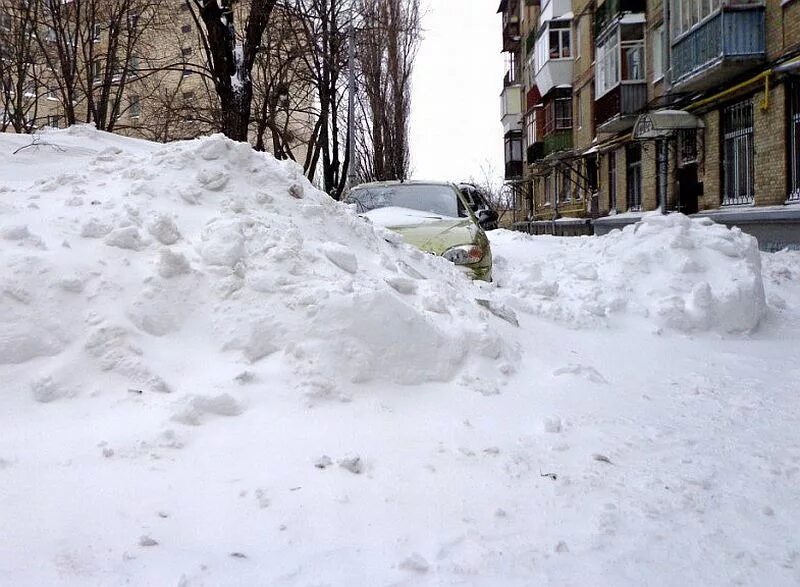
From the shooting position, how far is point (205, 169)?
5387 millimetres

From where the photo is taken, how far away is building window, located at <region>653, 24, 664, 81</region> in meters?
19.7

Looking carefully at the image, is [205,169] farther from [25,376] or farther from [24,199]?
[25,376]

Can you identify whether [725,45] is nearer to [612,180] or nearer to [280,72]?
[280,72]

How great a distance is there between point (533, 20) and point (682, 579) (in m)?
37.5

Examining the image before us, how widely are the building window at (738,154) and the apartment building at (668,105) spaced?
0.08ft

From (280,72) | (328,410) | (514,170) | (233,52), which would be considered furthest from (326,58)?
(514,170)

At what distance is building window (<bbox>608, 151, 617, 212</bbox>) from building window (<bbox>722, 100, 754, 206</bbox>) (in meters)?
7.64

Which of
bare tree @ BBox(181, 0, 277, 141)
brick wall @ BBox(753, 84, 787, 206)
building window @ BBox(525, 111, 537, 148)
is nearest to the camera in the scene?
bare tree @ BBox(181, 0, 277, 141)

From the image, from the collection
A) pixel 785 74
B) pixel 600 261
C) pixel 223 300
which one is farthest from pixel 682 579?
pixel 785 74

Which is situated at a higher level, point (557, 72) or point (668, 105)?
point (557, 72)

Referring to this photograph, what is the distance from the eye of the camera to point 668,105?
18.4 m

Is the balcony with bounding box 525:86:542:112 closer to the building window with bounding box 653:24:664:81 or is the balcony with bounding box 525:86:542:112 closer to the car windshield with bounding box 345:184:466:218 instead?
the building window with bounding box 653:24:664:81

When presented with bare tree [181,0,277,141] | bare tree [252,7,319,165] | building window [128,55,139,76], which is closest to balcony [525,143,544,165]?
bare tree [252,7,319,165]

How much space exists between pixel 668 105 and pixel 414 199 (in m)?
12.3
